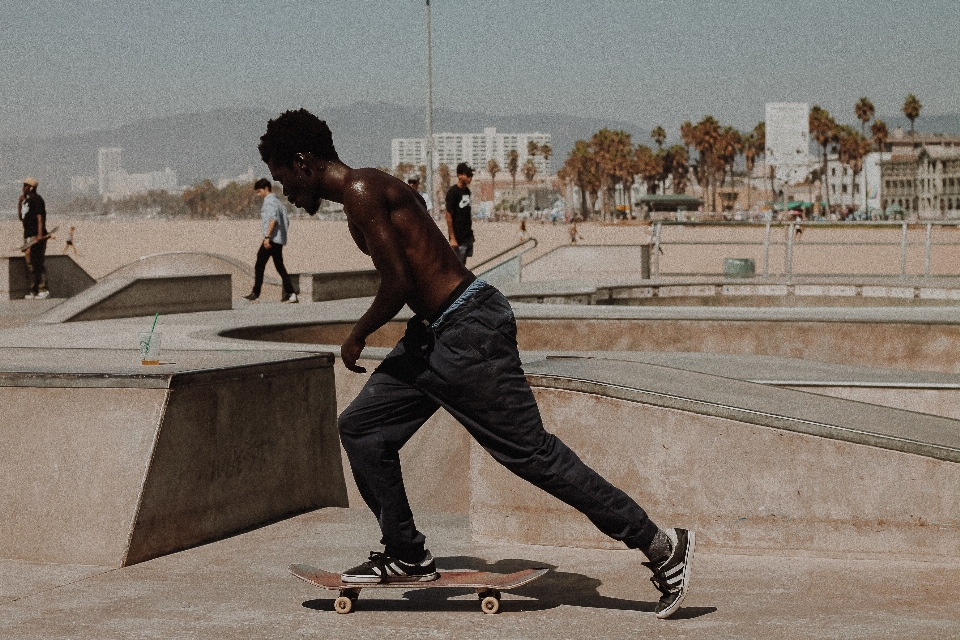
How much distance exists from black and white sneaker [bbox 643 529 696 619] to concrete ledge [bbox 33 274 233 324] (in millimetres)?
10836

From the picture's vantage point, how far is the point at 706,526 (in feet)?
18.0

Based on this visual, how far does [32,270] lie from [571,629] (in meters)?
16.9

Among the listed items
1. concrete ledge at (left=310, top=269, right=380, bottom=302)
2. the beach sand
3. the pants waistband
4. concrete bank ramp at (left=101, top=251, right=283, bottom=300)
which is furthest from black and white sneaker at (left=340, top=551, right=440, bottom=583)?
the beach sand

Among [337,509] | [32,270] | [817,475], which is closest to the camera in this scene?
[817,475]

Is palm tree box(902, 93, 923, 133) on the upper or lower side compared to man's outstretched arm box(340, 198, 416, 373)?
upper

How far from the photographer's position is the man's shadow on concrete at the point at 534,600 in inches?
180

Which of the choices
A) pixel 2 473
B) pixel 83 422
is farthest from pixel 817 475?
pixel 2 473

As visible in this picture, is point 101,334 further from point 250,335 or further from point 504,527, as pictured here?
point 504,527

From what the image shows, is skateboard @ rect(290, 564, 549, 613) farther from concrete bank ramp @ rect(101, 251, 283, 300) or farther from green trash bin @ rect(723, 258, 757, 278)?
green trash bin @ rect(723, 258, 757, 278)

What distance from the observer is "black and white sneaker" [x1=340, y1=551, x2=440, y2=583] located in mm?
4617

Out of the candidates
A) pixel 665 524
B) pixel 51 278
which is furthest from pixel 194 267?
pixel 665 524

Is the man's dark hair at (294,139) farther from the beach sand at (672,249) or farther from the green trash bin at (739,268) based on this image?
the green trash bin at (739,268)

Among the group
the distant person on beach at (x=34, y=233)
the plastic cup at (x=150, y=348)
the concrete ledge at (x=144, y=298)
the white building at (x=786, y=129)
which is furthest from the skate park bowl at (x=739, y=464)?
the white building at (x=786, y=129)

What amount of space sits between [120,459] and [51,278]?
16.4 meters
